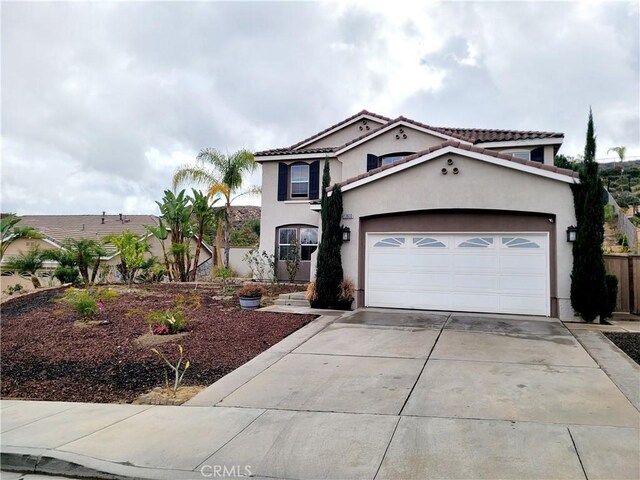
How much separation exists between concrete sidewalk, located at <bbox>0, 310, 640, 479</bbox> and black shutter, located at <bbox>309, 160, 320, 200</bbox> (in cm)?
1250

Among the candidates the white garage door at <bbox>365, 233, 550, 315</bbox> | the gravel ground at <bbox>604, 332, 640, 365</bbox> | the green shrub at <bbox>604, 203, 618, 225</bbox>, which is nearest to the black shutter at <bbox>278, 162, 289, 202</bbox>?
the white garage door at <bbox>365, 233, 550, 315</bbox>

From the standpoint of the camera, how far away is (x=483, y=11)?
1170 cm

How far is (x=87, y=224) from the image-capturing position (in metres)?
36.9

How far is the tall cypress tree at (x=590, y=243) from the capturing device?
10.5m

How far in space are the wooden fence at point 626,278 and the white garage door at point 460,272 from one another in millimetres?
2707

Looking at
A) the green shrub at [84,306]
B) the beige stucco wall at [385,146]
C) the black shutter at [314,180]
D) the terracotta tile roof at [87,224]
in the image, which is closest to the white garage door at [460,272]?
the beige stucco wall at [385,146]

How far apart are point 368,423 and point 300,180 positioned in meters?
16.2

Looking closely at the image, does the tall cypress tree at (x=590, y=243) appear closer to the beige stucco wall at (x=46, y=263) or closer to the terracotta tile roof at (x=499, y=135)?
the terracotta tile roof at (x=499, y=135)

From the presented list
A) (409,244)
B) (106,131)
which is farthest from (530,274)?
(106,131)

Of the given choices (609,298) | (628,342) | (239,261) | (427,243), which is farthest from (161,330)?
(239,261)

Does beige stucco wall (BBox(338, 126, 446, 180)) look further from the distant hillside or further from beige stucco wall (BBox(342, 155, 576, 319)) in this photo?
the distant hillside

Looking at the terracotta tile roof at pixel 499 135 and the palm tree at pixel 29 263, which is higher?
the terracotta tile roof at pixel 499 135

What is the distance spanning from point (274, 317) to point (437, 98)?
1076 centimetres

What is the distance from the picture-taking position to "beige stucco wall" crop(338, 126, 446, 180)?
1778cm
